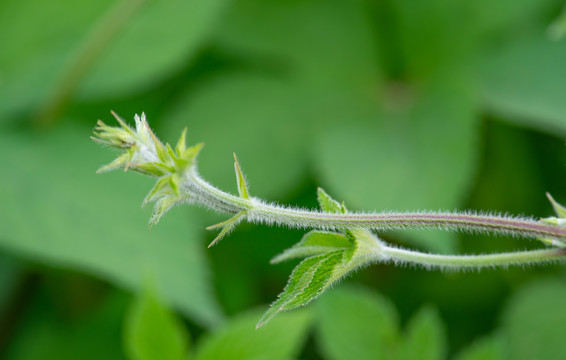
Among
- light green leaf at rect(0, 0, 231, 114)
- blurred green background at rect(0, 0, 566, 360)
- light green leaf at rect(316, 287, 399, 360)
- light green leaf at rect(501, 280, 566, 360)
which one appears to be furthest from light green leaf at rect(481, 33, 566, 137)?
light green leaf at rect(0, 0, 231, 114)

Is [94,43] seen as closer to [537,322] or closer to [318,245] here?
[318,245]

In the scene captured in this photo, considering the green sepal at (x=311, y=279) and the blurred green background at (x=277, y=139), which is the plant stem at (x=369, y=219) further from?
the blurred green background at (x=277, y=139)

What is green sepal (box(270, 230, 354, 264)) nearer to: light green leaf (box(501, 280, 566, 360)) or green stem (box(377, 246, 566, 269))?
green stem (box(377, 246, 566, 269))

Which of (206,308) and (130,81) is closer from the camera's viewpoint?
(206,308)

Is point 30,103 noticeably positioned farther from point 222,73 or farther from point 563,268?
point 563,268

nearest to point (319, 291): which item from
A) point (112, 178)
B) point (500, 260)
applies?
A: point (500, 260)

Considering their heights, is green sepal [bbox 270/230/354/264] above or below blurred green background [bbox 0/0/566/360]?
above
